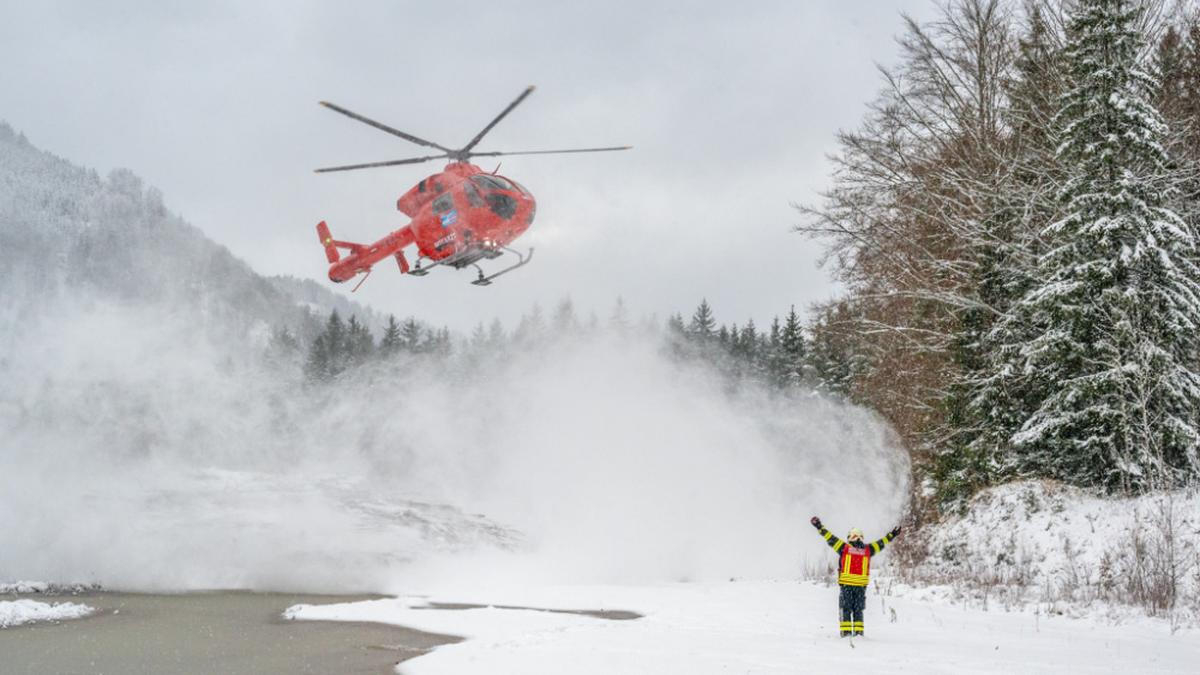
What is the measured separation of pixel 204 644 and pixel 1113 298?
15674mm

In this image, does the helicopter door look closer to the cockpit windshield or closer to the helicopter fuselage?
the helicopter fuselage

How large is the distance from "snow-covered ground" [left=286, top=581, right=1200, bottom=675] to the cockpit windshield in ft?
28.0

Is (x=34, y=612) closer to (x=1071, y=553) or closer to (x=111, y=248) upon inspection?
(x=1071, y=553)

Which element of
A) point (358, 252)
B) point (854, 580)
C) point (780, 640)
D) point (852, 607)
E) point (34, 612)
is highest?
point (358, 252)

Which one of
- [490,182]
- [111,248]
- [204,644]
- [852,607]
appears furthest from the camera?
[111,248]

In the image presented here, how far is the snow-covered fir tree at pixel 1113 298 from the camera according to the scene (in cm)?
1441

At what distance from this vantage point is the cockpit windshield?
18531 millimetres

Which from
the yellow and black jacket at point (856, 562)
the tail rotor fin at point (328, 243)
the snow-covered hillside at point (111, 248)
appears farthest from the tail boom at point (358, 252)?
the snow-covered hillside at point (111, 248)

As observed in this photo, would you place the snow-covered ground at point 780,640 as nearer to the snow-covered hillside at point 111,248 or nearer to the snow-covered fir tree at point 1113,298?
the snow-covered fir tree at point 1113,298

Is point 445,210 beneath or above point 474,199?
beneath

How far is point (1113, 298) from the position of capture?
48.6 ft

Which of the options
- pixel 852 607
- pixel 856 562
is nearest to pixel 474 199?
pixel 856 562

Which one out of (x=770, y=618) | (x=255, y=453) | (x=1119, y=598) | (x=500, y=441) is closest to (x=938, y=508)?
(x=1119, y=598)

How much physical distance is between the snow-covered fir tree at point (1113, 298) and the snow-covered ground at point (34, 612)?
61.6ft
